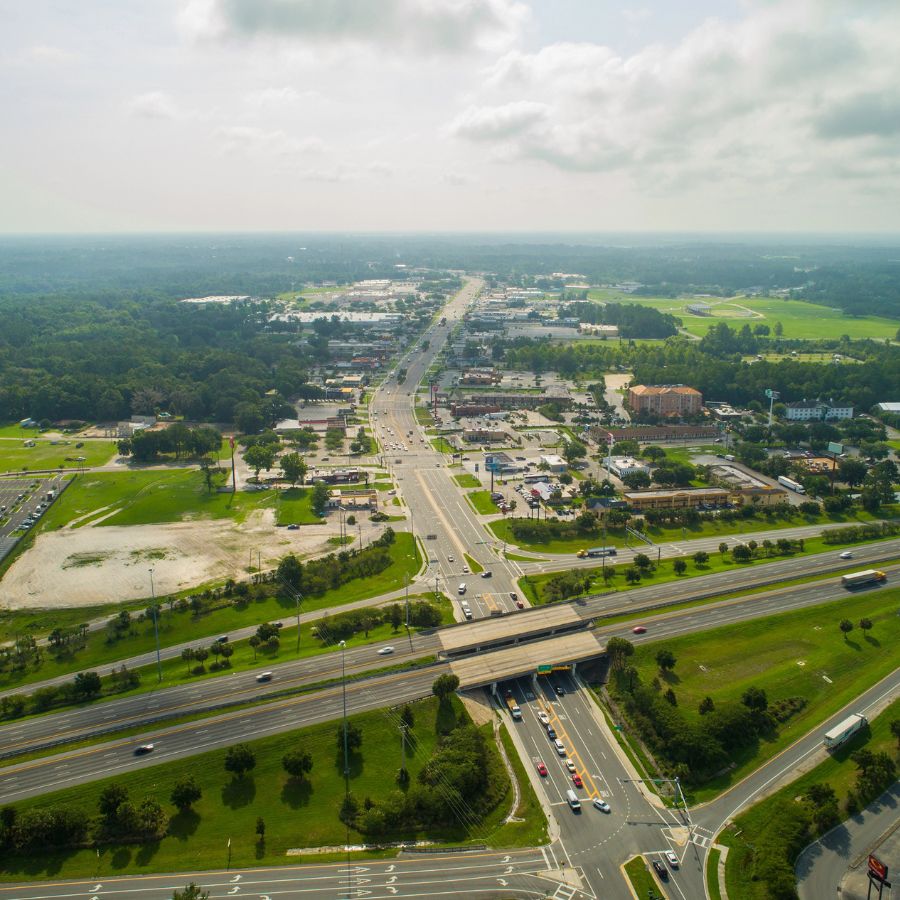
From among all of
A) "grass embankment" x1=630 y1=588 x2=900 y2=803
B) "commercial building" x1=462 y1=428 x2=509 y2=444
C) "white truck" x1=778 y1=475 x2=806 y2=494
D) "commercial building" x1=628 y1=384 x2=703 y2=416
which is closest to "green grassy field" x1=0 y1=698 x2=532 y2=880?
"grass embankment" x1=630 y1=588 x2=900 y2=803

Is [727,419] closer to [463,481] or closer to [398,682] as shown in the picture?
[463,481]

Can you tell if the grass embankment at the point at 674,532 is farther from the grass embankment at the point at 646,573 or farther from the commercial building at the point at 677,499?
the grass embankment at the point at 646,573

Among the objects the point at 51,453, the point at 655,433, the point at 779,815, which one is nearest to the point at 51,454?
the point at 51,453

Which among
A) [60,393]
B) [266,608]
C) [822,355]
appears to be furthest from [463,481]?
[822,355]

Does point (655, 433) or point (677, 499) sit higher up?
point (677, 499)

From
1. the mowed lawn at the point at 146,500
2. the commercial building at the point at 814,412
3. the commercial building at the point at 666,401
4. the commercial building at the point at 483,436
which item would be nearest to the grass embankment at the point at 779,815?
the mowed lawn at the point at 146,500

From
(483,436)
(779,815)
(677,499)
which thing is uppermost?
(779,815)

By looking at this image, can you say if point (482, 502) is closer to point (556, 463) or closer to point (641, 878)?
point (556, 463)
